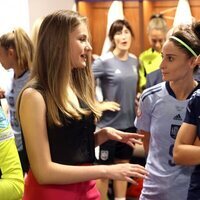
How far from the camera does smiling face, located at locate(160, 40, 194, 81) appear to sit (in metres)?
1.86

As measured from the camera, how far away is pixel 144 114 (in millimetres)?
1982

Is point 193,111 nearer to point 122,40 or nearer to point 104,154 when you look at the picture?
point 104,154

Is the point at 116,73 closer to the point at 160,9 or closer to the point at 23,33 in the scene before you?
the point at 23,33

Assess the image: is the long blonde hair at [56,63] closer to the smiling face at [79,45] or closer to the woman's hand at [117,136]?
the smiling face at [79,45]

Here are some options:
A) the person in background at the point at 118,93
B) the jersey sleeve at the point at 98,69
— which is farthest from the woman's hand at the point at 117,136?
the jersey sleeve at the point at 98,69

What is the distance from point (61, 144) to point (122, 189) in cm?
221

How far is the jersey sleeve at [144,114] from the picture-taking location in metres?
1.95

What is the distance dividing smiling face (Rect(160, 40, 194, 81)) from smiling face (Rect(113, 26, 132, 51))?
6.32 feet

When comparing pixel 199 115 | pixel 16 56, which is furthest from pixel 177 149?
pixel 16 56

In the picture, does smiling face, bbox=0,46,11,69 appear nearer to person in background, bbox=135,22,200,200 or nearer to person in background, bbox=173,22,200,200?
person in background, bbox=135,22,200,200

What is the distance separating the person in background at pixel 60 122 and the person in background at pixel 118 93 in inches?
78.2

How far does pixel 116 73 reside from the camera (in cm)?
368

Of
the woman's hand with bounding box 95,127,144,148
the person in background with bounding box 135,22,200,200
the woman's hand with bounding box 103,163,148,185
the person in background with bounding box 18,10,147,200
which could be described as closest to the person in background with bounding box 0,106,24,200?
the person in background with bounding box 18,10,147,200

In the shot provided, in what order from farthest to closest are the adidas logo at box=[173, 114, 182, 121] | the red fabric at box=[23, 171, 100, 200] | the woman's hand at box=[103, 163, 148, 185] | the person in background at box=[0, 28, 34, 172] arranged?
the person in background at box=[0, 28, 34, 172] → the adidas logo at box=[173, 114, 182, 121] → the red fabric at box=[23, 171, 100, 200] → the woman's hand at box=[103, 163, 148, 185]
